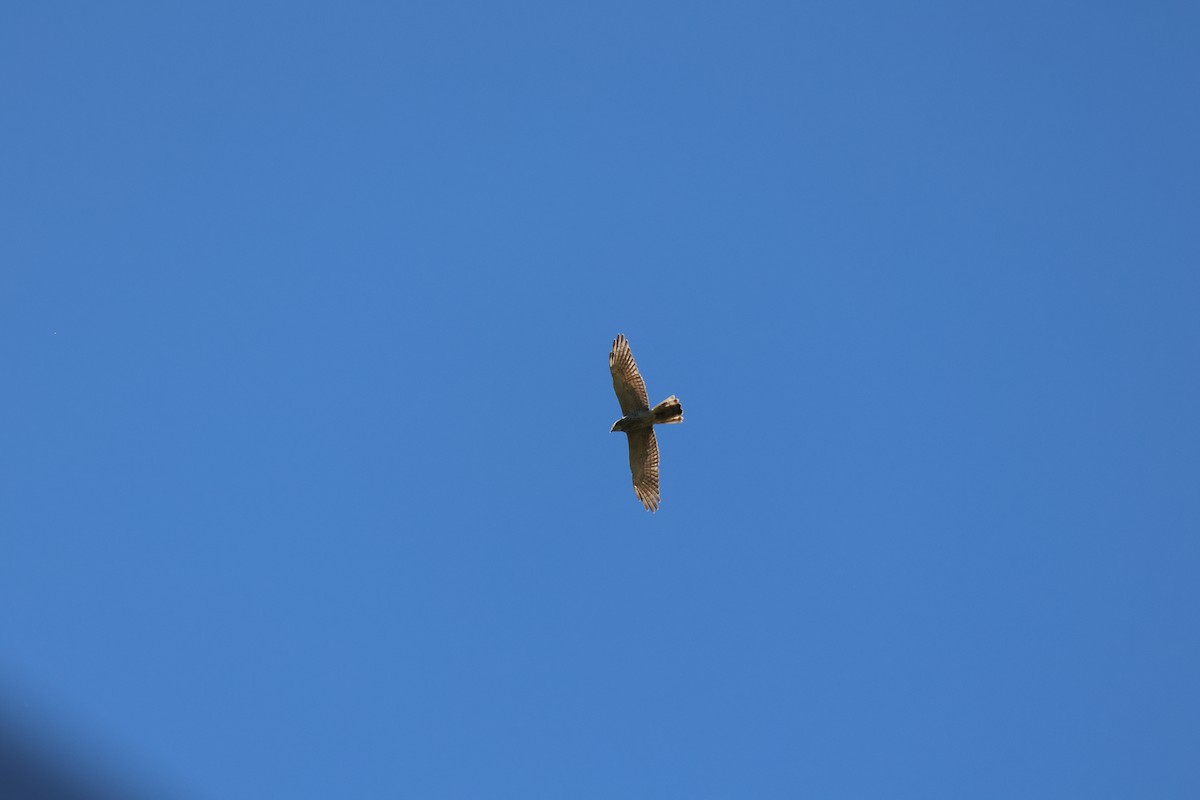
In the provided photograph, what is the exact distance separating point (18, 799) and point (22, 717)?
23 centimetres

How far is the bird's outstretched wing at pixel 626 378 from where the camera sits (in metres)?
26.7

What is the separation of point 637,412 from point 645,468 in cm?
165

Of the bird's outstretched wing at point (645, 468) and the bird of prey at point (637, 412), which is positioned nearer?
the bird of prey at point (637, 412)

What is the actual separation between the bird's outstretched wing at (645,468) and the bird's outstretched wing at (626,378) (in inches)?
38.0

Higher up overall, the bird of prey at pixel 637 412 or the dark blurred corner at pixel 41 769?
the bird of prey at pixel 637 412

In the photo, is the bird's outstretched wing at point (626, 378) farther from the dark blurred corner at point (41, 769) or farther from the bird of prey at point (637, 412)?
the dark blurred corner at point (41, 769)

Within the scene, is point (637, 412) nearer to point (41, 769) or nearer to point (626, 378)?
point (626, 378)

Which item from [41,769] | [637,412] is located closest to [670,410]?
[637,412]

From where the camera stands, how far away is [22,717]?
3.14 meters

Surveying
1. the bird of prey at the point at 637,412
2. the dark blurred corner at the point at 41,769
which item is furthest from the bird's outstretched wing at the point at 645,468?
the dark blurred corner at the point at 41,769

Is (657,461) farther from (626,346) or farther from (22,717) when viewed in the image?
(22,717)

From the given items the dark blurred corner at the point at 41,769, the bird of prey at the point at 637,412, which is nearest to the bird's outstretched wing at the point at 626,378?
the bird of prey at the point at 637,412

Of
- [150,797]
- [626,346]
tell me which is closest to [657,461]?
[626,346]

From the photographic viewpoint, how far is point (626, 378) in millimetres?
26688
